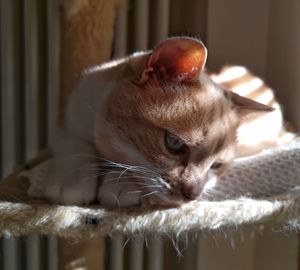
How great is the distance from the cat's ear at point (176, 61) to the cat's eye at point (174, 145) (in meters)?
0.11

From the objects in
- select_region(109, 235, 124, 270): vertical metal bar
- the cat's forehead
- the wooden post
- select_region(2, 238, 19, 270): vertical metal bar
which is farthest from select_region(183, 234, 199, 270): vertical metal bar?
the cat's forehead

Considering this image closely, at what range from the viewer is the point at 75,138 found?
3.43 ft

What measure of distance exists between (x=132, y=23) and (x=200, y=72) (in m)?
0.61

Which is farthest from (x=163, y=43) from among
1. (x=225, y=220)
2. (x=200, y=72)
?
(x=225, y=220)

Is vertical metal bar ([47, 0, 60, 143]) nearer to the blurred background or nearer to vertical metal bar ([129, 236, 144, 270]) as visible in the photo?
the blurred background

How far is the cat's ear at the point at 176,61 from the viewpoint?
2.72 ft

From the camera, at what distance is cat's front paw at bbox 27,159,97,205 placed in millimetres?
853

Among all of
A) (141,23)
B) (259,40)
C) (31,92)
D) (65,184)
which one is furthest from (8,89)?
(259,40)

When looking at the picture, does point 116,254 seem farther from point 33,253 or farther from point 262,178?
point 262,178

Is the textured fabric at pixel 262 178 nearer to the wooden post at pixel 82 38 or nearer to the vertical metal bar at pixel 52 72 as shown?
the wooden post at pixel 82 38

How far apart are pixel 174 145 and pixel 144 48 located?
64 centimetres

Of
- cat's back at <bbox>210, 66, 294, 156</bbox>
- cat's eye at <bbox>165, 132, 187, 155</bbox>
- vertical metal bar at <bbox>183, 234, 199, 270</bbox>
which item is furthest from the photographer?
vertical metal bar at <bbox>183, 234, 199, 270</bbox>

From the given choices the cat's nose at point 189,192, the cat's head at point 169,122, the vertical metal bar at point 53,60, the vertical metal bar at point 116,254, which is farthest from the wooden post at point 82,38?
the cat's nose at point 189,192

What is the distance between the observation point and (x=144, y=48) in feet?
4.78
